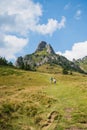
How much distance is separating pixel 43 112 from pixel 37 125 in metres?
4.39

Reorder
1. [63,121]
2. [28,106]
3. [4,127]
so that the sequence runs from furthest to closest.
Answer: [28,106] → [63,121] → [4,127]

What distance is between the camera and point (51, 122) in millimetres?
24578

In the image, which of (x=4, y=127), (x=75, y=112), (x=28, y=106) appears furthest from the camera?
(x=28, y=106)

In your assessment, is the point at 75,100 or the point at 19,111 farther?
the point at 75,100

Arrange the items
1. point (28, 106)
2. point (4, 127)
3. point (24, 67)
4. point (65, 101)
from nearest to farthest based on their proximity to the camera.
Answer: point (4, 127) < point (28, 106) < point (65, 101) < point (24, 67)

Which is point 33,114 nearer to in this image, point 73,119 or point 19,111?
point 19,111

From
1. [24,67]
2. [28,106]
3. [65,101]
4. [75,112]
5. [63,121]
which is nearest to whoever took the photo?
[63,121]

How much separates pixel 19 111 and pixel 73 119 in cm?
630

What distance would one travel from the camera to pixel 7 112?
27.6m

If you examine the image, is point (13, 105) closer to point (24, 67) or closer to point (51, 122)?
point (51, 122)

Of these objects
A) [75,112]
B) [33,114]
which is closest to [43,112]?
[33,114]

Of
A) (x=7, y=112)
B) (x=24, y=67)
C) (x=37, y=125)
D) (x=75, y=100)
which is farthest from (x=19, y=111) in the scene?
(x=24, y=67)

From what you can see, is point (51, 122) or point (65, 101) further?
point (65, 101)

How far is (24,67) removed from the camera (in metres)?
167
